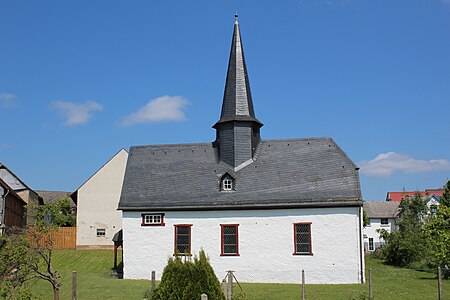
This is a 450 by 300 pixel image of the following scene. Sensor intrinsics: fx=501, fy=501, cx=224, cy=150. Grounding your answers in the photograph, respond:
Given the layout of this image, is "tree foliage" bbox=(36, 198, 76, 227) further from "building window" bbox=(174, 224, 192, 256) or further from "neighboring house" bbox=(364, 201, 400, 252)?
"neighboring house" bbox=(364, 201, 400, 252)

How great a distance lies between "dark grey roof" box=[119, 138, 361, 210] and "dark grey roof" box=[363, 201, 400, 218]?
4172 cm

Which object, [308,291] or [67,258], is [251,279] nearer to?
[308,291]

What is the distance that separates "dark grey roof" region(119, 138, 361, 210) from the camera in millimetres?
25375

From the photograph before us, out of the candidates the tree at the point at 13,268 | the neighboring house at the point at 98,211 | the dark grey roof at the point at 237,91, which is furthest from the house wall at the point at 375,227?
the tree at the point at 13,268

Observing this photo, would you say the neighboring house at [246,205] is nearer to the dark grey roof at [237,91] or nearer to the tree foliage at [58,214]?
the dark grey roof at [237,91]

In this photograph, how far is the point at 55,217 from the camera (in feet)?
151

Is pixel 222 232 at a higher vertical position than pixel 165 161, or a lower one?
lower

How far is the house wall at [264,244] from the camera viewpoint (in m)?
24.5

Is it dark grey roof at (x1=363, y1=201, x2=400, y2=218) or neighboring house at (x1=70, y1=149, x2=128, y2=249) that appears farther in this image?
dark grey roof at (x1=363, y1=201, x2=400, y2=218)

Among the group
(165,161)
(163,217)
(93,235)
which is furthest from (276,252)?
(93,235)

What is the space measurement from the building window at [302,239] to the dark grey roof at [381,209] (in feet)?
144

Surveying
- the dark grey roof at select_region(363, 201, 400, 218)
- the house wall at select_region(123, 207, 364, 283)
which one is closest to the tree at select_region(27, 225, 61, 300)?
the house wall at select_region(123, 207, 364, 283)

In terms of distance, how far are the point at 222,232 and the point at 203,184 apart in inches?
115

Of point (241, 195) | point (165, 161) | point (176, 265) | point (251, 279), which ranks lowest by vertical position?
point (251, 279)
